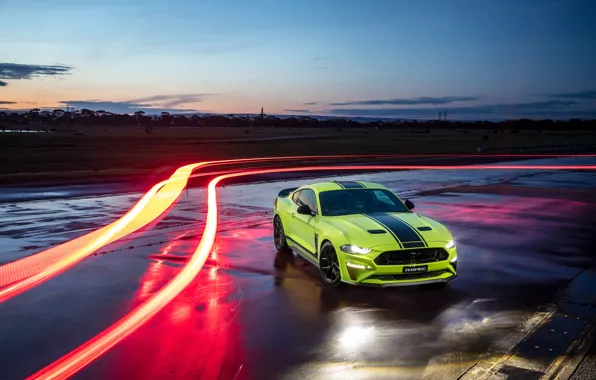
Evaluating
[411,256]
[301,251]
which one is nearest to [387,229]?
[411,256]

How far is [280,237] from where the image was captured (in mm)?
11750

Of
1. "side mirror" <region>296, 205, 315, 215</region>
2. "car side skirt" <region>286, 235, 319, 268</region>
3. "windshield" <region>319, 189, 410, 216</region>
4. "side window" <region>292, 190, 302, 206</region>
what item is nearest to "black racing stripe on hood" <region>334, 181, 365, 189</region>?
"windshield" <region>319, 189, 410, 216</region>

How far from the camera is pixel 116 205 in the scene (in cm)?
1889

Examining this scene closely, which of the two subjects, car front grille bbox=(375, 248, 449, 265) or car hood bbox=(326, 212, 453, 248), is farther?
car hood bbox=(326, 212, 453, 248)

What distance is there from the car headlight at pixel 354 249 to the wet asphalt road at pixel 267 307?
68 centimetres

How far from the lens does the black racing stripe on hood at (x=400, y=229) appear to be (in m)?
8.76

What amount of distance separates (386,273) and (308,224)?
2.11 m

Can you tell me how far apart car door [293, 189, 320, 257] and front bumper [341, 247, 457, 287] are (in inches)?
47.0

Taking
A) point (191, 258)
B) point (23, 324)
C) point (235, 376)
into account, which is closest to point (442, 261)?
point (235, 376)

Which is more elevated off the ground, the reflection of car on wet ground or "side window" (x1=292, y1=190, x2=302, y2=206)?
"side window" (x1=292, y1=190, x2=302, y2=206)

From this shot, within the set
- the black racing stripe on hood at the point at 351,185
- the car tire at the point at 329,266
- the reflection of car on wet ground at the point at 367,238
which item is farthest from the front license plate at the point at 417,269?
the black racing stripe on hood at the point at 351,185

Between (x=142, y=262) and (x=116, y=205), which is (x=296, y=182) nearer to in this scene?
(x=116, y=205)

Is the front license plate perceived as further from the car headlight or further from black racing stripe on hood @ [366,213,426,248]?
the car headlight

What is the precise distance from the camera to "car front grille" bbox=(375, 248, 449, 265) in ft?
28.1
